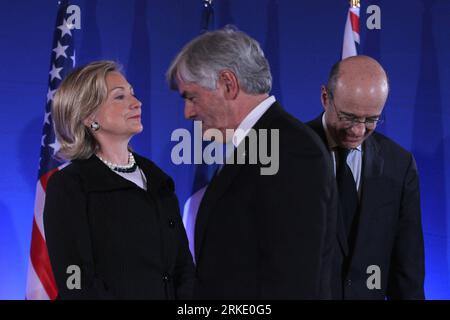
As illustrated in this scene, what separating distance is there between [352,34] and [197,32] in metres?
1.07

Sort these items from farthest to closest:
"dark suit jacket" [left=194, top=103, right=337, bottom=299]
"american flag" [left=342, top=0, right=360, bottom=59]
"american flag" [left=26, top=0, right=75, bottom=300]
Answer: "american flag" [left=342, top=0, right=360, bottom=59] → "american flag" [left=26, top=0, right=75, bottom=300] → "dark suit jacket" [left=194, top=103, right=337, bottom=299]

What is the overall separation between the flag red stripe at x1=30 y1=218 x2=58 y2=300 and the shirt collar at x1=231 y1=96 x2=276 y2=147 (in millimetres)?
2124

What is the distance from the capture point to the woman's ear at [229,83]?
64.6 inches

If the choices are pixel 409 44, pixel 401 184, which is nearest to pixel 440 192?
pixel 409 44

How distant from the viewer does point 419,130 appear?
417 centimetres

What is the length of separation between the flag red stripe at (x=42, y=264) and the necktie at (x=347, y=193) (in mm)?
1793

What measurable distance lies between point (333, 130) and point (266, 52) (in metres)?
2.13

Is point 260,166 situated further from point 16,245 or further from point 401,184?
point 16,245

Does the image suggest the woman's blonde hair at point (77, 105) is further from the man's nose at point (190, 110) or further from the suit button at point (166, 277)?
the man's nose at point (190, 110)

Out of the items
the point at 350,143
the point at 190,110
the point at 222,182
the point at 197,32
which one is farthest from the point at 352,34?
the point at 222,182

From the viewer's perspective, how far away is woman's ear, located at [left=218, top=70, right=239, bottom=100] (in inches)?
64.6

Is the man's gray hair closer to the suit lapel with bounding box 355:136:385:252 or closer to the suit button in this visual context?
the suit lapel with bounding box 355:136:385:252

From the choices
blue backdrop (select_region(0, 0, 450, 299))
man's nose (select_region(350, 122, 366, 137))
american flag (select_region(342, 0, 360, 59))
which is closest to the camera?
man's nose (select_region(350, 122, 366, 137))

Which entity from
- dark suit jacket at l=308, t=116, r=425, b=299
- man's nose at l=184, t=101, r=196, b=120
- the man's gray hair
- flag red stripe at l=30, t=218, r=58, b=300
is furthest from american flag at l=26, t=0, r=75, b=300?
the man's gray hair
